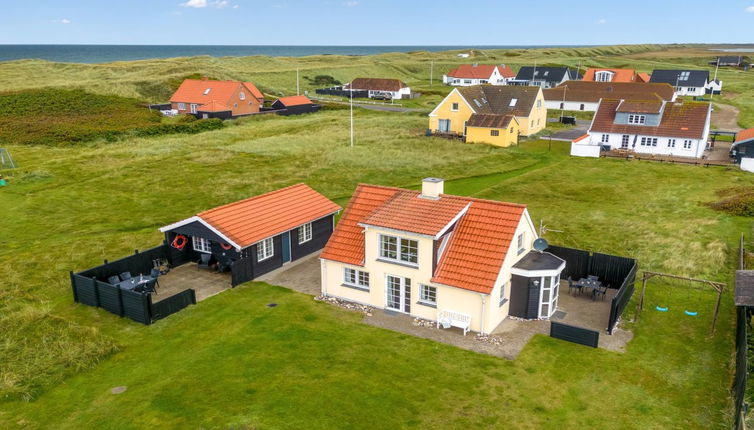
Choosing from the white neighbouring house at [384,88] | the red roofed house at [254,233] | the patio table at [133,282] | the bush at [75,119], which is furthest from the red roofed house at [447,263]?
the white neighbouring house at [384,88]

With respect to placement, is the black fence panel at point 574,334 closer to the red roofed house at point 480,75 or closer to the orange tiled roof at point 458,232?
the orange tiled roof at point 458,232

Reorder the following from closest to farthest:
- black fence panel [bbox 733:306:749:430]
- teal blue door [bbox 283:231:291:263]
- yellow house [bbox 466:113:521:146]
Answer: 1. black fence panel [bbox 733:306:749:430]
2. teal blue door [bbox 283:231:291:263]
3. yellow house [bbox 466:113:521:146]

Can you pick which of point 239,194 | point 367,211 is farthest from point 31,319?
point 239,194

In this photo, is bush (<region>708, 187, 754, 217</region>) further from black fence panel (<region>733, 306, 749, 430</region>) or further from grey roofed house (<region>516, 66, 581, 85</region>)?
grey roofed house (<region>516, 66, 581, 85</region>)

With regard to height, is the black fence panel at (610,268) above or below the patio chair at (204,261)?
above

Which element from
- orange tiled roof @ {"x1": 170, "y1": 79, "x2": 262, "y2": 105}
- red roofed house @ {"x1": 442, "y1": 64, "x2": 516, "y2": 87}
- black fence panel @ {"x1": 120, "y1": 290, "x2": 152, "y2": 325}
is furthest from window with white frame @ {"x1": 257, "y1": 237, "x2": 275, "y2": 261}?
red roofed house @ {"x1": 442, "y1": 64, "x2": 516, "y2": 87}

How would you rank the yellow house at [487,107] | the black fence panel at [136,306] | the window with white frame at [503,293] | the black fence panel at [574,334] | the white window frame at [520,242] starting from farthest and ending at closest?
the yellow house at [487,107], the white window frame at [520,242], the window with white frame at [503,293], the black fence panel at [136,306], the black fence panel at [574,334]
